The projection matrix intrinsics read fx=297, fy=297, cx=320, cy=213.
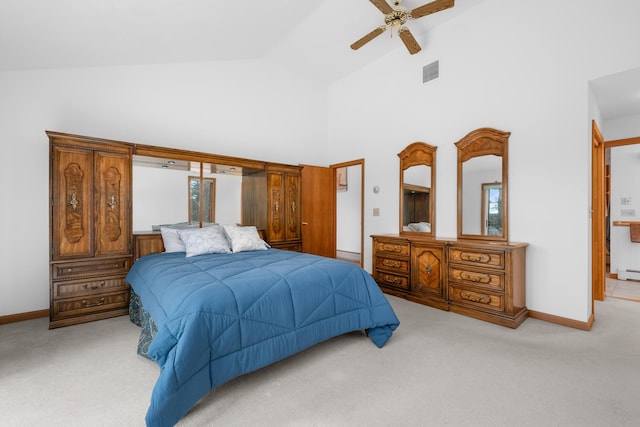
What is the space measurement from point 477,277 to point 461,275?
0.17 m

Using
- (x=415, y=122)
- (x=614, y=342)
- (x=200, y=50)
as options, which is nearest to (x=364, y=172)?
(x=415, y=122)

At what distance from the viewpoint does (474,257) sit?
322 centimetres

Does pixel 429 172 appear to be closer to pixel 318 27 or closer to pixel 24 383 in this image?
pixel 318 27

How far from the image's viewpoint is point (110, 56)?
3338 millimetres

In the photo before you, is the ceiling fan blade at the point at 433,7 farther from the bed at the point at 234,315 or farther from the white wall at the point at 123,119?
the white wall at the point at 123,119

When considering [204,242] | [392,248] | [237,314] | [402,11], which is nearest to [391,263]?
[392,248]

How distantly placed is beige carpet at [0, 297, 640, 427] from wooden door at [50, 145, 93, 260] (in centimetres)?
83

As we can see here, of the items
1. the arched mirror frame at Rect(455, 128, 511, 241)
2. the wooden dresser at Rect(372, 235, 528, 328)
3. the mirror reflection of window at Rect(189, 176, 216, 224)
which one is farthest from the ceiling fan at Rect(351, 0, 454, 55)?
the mirror reflection of window at Rect(189, 176, 216, 224)

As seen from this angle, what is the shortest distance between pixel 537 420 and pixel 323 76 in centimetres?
546

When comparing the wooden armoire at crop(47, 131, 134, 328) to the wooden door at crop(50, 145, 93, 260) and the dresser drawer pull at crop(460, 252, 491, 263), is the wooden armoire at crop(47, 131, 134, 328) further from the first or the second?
the dresser drawer pull at crop(460, 252, 491, 263)

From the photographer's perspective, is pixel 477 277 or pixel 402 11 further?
pixel 477 277

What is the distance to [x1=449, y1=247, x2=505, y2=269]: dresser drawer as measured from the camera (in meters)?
3.03

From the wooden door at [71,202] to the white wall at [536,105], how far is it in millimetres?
4074

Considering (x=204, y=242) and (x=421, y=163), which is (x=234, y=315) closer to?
(x=204, y=242)
